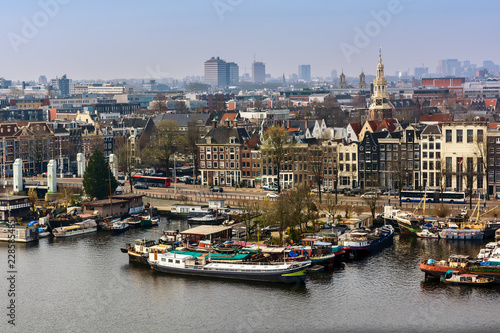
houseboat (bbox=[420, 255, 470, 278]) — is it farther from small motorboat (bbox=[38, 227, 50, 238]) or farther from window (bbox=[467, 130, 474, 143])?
small motorboat (bbox=[38, 227, 50, 238])

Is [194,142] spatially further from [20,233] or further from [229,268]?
[229,268]

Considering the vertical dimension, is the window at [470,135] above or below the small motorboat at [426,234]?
above

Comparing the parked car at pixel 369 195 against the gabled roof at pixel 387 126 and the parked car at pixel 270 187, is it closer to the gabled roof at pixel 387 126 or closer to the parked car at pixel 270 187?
Result: the parked car at pixel 270 187

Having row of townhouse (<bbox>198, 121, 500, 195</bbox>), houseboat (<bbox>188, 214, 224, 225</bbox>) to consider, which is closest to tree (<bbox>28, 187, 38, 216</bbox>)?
houseboat (<bbox>188, 214, 224, 225</bbox>)

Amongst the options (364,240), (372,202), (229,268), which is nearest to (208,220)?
(372,202)

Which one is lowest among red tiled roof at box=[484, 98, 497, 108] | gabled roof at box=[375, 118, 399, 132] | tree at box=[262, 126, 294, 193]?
tree at box=[262, 126, 294, 193]

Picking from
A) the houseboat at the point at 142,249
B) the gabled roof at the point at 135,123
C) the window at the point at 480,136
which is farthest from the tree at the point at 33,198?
the window at the point at 480,136

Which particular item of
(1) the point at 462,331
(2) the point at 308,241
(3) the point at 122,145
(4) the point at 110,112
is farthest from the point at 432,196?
(4) the point at 110,112
